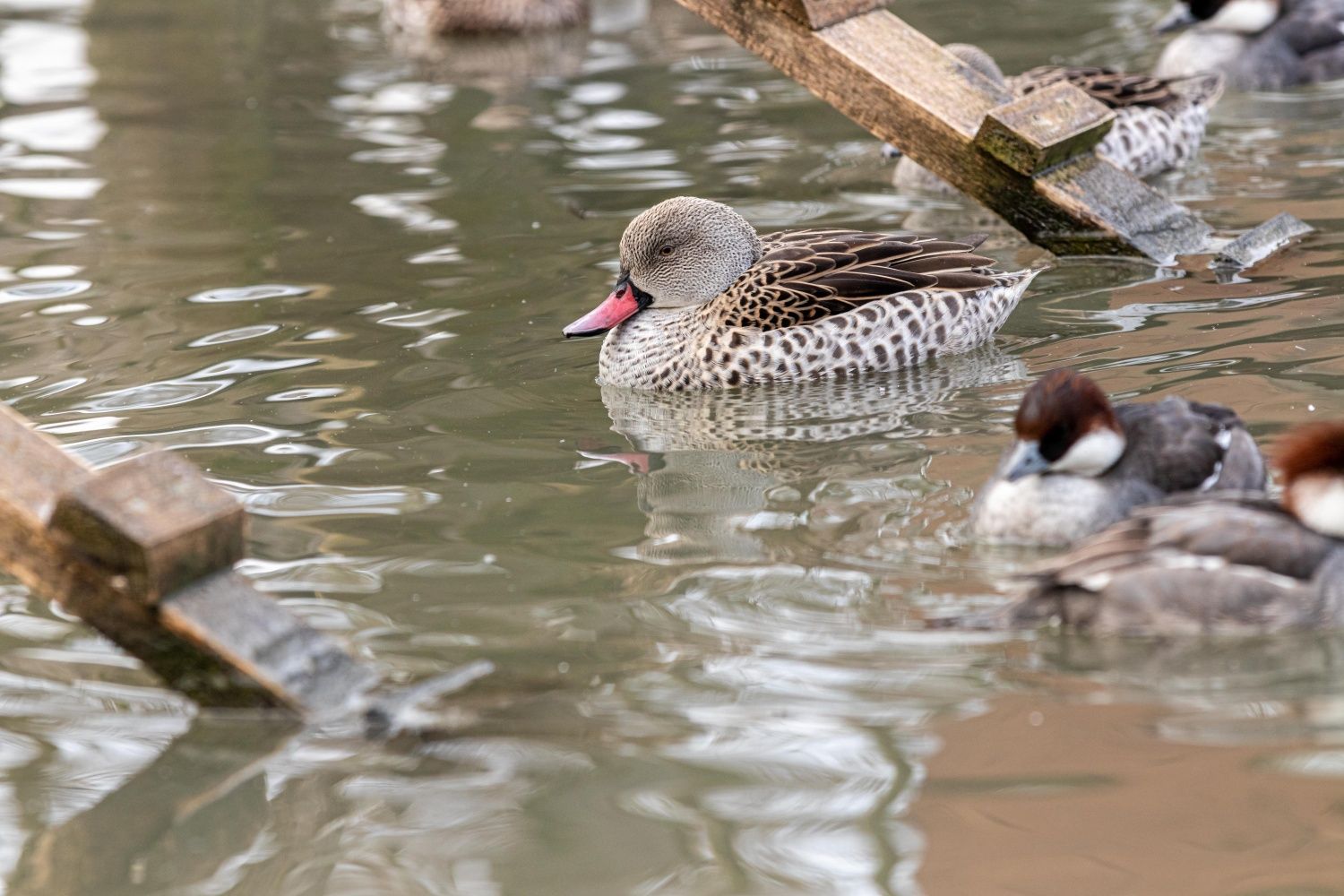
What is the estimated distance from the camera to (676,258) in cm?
759

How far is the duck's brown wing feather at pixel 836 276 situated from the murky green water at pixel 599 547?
36cm

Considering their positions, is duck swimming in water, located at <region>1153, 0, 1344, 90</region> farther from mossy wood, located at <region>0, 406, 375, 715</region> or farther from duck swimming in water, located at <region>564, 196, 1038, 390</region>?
mossy wood, located at <region>0, 406, 375, 715</region>

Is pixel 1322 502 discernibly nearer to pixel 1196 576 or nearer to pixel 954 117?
pixel 1196 576

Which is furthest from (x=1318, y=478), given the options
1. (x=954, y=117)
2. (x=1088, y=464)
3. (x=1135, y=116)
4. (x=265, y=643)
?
(x=1135, y=116)

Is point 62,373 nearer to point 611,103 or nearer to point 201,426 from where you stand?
A: point 201,426

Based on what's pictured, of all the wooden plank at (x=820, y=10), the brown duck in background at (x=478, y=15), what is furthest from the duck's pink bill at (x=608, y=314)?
the brown duck in background at (x=478, y=15)

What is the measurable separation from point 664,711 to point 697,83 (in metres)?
9.03

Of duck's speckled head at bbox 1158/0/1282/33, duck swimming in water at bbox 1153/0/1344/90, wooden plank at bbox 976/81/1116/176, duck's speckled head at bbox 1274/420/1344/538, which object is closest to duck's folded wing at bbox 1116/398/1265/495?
duck's speckled head at bbox 1274/420/1344/538

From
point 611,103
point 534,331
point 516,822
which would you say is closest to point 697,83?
point 611,103

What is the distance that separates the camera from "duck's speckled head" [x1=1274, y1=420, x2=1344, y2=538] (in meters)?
4.68

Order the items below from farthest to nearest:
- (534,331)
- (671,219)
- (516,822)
Result: (534,331) < (671,219) < (516,822)

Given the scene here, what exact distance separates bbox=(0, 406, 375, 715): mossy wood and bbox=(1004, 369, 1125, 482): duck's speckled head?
6.83ft

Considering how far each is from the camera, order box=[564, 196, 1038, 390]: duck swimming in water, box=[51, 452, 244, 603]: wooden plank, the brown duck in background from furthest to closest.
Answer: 1. the brown duck in background
2. box=[564, 196, 1038, 390]: duck swimming in water
3. box=[51, 452, 244, 603]: wooden plank

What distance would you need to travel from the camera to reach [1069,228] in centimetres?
805
